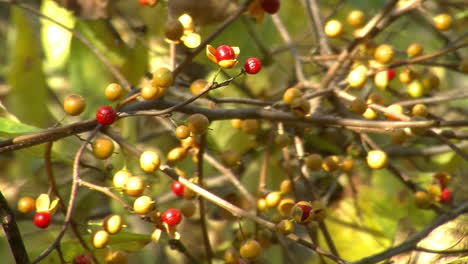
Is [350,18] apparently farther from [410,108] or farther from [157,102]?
[157,102]

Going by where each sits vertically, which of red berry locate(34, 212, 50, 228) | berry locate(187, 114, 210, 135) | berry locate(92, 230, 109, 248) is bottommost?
berry locate(92, 230, 109, 248)

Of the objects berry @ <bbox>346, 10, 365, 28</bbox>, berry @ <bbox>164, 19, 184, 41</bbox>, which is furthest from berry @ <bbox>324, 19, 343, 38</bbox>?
berry @ <bbox>164, 19, 184, 41</bbox>

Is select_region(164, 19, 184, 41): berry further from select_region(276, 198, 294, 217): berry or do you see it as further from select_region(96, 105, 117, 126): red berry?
select_region(276, 198, 294, 217): berry

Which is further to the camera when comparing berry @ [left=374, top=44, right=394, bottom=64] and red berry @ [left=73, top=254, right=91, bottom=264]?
berry @ [left=374, top=44, right=394, bottom=64]

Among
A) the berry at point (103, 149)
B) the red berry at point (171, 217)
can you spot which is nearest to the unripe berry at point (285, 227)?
the red berry at point (171, 217)

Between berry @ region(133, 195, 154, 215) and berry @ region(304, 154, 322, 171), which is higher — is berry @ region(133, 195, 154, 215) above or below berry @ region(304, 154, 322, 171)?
below

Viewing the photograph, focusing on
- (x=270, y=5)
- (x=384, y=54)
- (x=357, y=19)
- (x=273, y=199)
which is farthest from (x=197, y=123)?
(x=357, y=19)
